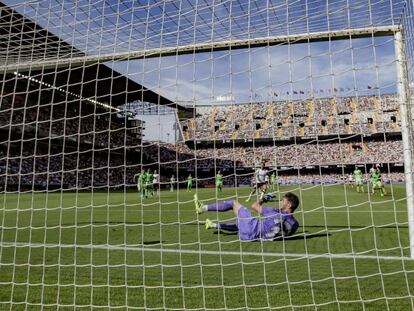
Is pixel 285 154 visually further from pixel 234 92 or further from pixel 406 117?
pixel 234 92

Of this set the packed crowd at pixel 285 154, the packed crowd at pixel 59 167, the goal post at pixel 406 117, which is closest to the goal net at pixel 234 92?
the goal post at pixel 406 117

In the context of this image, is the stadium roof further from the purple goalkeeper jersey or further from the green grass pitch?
the green grass pitch

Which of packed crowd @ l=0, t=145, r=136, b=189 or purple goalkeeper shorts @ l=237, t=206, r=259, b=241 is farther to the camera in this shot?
packed crowd @ l=0, t=145, r=136, b=189

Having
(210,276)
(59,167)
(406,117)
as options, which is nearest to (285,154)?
(406,117)

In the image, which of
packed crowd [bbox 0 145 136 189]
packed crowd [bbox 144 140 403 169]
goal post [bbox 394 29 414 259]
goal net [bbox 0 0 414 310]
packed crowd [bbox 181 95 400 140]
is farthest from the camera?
packed crowd [bbox 0 145 136 189]

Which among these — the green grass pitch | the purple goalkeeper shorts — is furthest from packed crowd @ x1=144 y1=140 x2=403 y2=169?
the green grass pitch

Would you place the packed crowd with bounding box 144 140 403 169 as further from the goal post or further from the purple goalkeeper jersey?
the purple goalkeeper jersey

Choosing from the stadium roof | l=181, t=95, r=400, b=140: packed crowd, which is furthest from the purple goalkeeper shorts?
the stadium roof

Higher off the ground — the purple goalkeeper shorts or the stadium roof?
the stadium roof

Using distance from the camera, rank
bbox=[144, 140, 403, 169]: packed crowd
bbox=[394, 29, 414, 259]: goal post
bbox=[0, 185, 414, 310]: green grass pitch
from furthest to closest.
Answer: bbox=[144, 140, 403, 169]: packed crowd → bbox=[394, 29, 414, 259]: goal post → bbox=[0, 185, 414, 310]: green grass pitch

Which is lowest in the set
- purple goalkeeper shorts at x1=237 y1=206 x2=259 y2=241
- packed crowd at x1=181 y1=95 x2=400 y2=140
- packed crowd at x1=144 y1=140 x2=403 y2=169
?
purple goalkeeper shorts at x1=237 y1=206 x2=259 y2=241

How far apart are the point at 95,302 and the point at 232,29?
3.36 m

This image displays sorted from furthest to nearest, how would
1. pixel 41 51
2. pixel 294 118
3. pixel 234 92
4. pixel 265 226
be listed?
pixel 294 118
pixel 41 51
pixel 265 226
pixel 234 92

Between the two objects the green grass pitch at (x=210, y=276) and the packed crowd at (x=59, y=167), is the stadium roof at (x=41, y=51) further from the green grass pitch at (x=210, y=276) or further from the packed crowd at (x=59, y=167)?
the packed crowd at (x=59, y=167)
